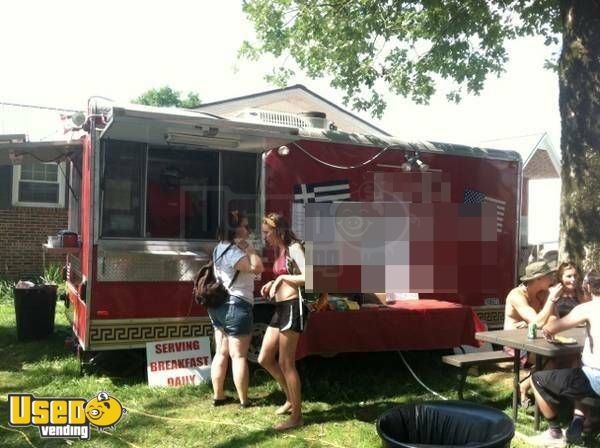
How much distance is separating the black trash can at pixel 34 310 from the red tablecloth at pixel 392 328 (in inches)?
148

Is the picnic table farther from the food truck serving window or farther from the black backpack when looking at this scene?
the food truck serving window

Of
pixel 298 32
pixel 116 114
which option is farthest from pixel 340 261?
pixel 298 32

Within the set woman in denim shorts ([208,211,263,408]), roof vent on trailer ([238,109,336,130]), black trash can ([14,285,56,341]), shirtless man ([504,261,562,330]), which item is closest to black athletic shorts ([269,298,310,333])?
woman in denim shorts ([208,211,263,408])

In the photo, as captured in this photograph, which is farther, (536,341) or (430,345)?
(430,345)

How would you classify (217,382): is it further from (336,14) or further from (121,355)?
(336,14)

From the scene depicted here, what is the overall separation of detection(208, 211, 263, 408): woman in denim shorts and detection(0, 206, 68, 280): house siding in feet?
26.6

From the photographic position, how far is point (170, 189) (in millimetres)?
5961

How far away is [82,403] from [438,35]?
6.90 meters

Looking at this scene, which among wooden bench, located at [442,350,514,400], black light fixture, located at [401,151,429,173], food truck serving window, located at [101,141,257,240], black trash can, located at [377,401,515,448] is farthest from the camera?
black light fixture, located at [401,151,429,173]

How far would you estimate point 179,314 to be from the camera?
5.83 meters

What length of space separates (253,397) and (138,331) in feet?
4.12

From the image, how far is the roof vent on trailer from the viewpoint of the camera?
6.49m

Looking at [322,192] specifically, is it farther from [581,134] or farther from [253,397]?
[581,134]

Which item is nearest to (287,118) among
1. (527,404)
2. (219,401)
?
(219,401)
